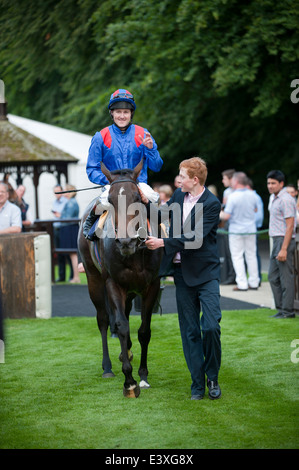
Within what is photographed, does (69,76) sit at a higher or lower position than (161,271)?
higher

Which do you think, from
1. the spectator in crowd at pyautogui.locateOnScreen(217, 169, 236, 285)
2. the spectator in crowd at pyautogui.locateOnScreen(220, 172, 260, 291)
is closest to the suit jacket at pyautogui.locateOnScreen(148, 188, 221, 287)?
the spectator in crowd at pyautogui.locateOnScreen(220, 172, 260, 291)

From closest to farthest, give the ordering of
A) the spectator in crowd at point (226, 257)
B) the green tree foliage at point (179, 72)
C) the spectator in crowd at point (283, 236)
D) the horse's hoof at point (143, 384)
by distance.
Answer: the horse's hoof at point (143, 384)
the spectator in crowd at point (283, 236)
the spectator in crowd at point (226, 257)
the green tree foliage at point (179, 72)

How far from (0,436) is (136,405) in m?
1.26

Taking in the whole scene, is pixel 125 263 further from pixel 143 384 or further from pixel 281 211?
pixel 281 211

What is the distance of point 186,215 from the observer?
6.40 m

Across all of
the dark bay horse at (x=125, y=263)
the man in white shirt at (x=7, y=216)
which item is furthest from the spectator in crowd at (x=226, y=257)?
the dark bay horse at (x=125, y=263)

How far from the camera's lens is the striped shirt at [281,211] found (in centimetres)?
1051

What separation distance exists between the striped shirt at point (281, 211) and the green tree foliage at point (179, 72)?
4.70 meters

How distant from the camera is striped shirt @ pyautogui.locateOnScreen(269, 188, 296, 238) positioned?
34.5ft

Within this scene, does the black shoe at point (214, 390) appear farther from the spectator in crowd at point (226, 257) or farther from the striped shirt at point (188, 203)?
the spectator in crowd at point (226, 257)

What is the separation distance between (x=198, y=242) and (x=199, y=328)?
76cm

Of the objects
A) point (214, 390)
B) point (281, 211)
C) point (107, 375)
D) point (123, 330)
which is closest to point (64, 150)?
point (281, 211)

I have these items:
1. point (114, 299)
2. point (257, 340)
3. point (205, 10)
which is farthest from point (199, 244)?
point (205, 10)

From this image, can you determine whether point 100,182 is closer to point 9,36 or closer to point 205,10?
point 9,36
